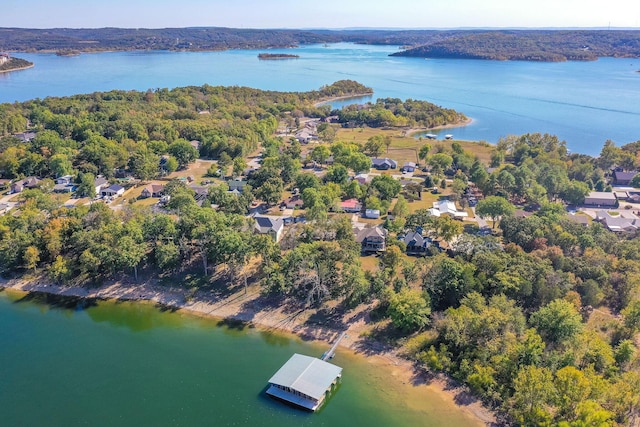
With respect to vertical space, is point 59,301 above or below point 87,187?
below

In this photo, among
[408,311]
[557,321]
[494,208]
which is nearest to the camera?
[557,321]

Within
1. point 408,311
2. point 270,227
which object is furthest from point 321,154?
point 408,311

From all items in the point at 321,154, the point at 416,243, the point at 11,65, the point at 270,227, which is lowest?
the point at 416,243

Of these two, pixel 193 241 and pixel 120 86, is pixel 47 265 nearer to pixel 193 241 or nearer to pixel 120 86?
pixel 193 241

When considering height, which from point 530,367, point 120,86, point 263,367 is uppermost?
point 120,86

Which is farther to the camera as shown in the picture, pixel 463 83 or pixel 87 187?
pixel 463 83

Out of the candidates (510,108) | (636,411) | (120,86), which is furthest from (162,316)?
(120,86)

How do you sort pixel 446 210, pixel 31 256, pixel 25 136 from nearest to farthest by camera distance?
pixel 31 256 < pixel 446 210 < pixel 25 136

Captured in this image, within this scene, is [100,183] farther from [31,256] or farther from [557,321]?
[557,321]
